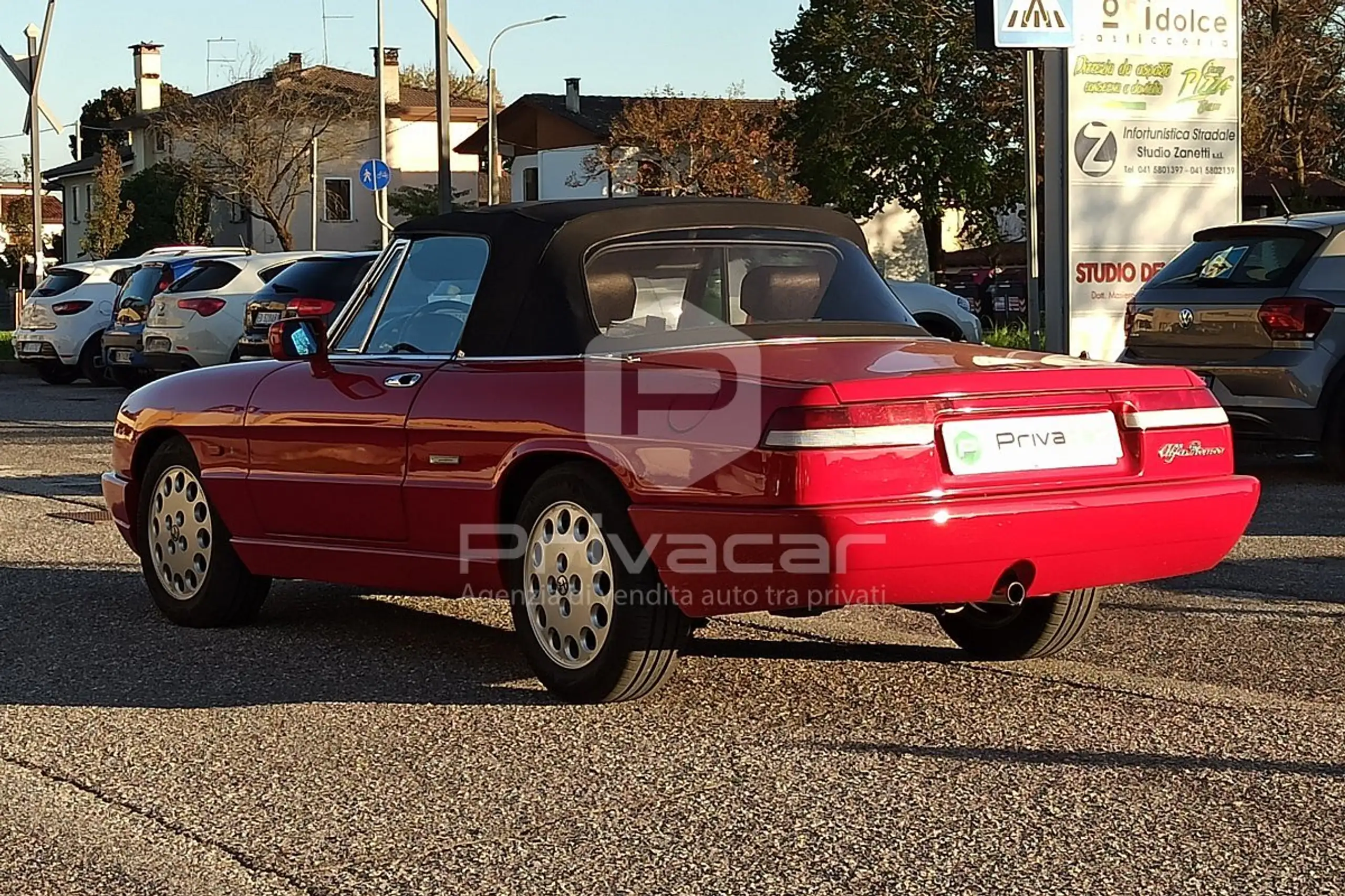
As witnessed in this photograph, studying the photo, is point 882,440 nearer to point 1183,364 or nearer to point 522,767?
point 522,767

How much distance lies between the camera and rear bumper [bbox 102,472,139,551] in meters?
8.05

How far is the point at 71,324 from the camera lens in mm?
28188

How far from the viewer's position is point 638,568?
228 inches

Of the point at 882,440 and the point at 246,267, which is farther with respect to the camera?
the point at 246,267

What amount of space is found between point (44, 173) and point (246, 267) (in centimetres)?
8334

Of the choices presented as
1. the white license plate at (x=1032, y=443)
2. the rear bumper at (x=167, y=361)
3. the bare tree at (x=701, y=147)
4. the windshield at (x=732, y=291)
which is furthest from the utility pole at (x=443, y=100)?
the bare tree at (x=701, y=147)

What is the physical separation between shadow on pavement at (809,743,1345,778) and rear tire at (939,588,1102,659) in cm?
122

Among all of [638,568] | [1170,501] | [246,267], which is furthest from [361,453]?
[246,267]

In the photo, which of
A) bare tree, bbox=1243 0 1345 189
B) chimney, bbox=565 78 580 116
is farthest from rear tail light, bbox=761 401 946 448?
chimney, bbox=565 78 580 116

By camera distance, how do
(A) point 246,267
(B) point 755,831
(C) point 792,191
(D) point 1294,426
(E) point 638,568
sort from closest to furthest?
(B) point 755,831, (E) point 638,568, (D) point 1294,426, (A) point 246,267, (C) point 792,191

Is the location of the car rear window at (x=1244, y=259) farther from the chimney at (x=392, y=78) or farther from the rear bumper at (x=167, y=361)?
the chimney at (x=392, y=78)

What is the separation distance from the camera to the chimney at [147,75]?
86.5 m

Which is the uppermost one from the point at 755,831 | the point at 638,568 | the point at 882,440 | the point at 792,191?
the point at 792,191

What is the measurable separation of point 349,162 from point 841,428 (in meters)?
69.7
